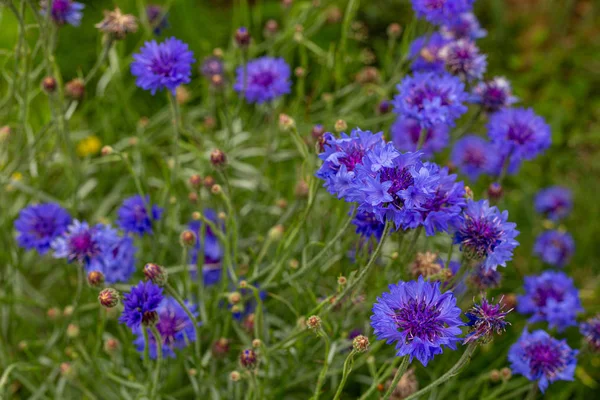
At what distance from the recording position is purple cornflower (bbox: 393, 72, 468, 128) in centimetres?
127

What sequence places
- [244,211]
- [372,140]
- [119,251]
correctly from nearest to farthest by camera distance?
[372,140] → [119,251] → [244,211]

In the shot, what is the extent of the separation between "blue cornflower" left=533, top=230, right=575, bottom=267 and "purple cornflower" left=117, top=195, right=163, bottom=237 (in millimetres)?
1168

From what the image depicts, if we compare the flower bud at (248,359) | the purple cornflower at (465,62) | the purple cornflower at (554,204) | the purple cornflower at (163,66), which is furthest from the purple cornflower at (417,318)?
the purple cornflower at (554,204)

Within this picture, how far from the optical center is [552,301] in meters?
1.43

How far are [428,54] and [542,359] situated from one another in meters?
0.79

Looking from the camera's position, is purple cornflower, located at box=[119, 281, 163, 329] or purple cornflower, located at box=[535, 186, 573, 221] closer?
purple cornflower, located at box=[119, 281, 163, 329]

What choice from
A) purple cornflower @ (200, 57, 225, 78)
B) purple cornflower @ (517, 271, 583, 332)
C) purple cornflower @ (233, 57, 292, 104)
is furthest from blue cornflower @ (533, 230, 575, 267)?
purple cornflower @ (200, 57, 225, 78)

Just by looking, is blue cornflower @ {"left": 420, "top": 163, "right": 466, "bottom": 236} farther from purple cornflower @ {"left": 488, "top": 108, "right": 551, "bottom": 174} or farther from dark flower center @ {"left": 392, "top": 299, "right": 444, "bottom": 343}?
purple cornflower @ {"left": 488, "top": 108, "right": 551, "bottom": 174}

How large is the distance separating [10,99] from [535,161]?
73.9 inches

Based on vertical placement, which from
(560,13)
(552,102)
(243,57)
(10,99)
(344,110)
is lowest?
(10,99)

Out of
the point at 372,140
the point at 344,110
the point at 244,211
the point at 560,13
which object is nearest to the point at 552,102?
the point at 560,13

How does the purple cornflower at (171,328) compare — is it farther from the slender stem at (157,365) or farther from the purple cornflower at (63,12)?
the purple cornflower at (63,12)

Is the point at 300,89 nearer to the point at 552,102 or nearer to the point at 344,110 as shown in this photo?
the point at 344,110

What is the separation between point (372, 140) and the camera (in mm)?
993
